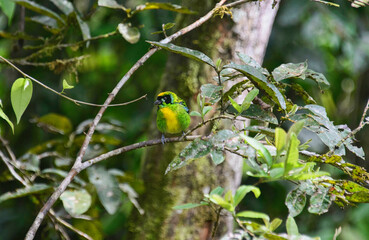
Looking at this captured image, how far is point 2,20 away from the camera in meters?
3.04

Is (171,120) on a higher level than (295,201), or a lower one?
lower

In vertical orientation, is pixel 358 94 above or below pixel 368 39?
below

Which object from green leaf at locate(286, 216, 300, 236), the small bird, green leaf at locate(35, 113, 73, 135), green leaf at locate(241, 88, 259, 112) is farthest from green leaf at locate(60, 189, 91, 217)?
green leaf at locate(286, 216, 300, 236)

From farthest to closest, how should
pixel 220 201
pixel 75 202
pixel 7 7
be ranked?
1. pixel 75 202
2. pixel 7 7
3. pixel 220 201

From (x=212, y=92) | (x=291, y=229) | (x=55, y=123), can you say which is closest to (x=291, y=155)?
(x=291, y=229)

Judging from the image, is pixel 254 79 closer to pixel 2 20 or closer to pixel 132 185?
pixel 132 185

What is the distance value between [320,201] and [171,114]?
109 centimetres

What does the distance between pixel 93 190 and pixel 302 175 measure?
1.61 meters

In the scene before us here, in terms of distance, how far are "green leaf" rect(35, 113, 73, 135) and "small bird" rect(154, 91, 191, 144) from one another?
714mm

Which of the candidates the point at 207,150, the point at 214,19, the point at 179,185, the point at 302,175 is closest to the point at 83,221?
the point at 179,185

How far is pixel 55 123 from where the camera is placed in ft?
8.26

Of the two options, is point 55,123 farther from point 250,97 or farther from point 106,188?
point 250,97

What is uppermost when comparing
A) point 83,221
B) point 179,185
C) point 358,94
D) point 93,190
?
point 358,94

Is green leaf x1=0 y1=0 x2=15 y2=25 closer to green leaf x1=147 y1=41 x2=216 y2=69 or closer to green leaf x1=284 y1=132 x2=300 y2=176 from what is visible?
green leaf x1=147 y1=41 x2=216 y2=69
